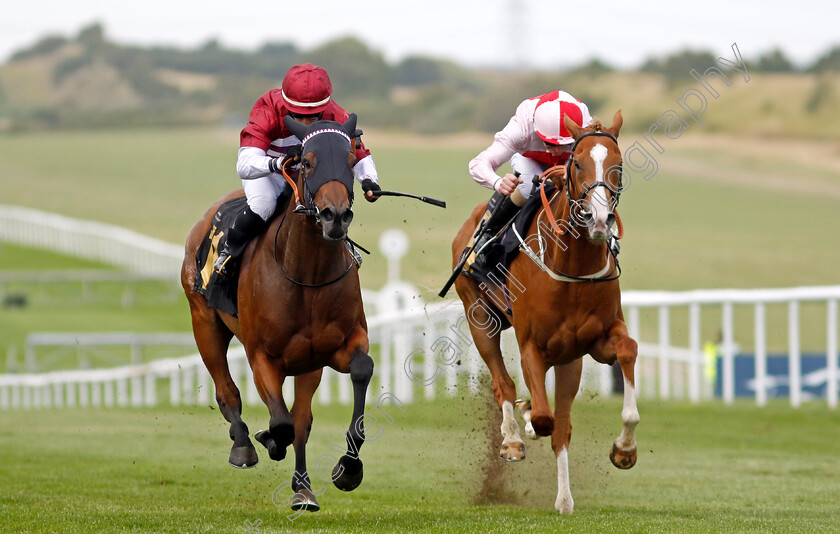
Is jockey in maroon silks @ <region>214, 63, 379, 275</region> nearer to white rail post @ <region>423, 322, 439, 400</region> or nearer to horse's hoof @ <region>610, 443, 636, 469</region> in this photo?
horse's hoof @ <region>610, 443, 636, 469</region>

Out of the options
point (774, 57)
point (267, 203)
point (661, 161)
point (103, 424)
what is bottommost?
point (103, 424)

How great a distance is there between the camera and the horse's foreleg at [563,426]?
7430 millimetres

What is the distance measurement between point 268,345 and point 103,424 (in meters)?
7.88

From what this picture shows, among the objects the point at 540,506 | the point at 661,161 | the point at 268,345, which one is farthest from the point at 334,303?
the point at 661,161

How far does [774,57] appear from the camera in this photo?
5956 centimetres

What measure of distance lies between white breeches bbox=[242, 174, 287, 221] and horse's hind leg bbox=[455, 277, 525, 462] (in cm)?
176

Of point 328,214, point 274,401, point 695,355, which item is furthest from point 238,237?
point 695,355

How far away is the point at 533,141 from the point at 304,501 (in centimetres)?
252

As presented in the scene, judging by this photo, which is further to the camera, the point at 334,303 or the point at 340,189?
the point at 334,303

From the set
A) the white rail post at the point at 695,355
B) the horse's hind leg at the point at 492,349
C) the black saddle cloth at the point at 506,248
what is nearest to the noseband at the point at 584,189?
the black saddle cloth at the point at 506,248

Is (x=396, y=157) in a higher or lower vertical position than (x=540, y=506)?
higher

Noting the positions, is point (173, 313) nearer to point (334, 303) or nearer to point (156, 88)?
point (334, 303)

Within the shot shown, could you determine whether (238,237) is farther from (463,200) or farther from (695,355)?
(463,200)

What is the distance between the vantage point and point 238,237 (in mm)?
7410
